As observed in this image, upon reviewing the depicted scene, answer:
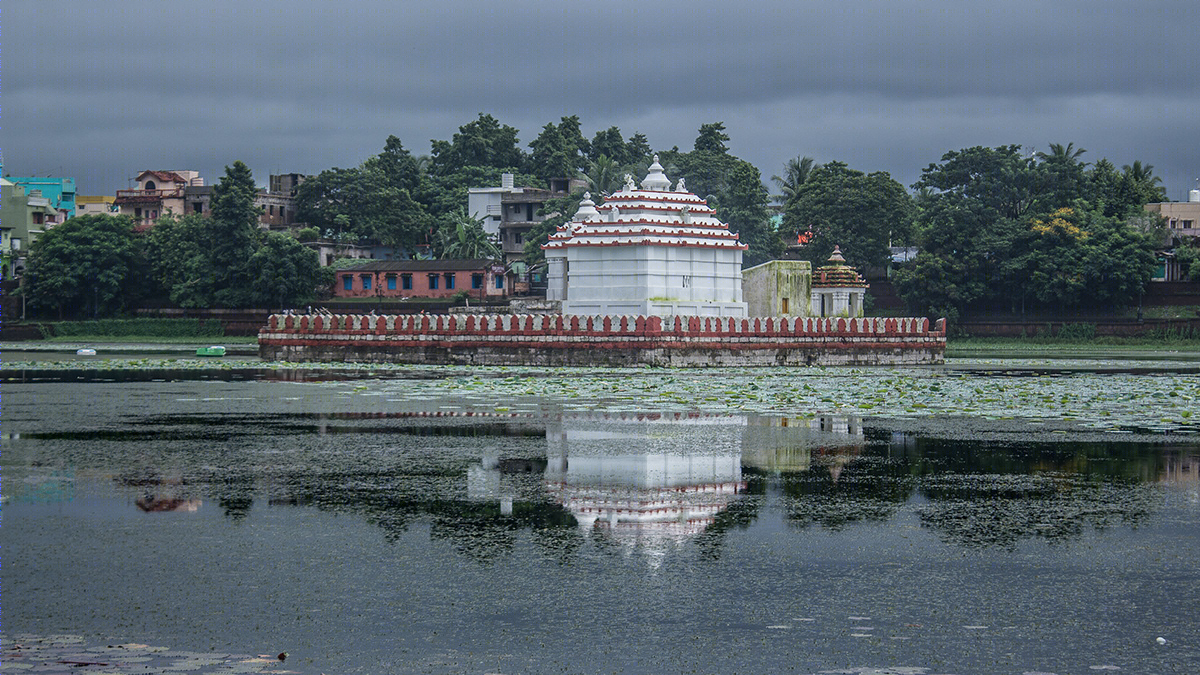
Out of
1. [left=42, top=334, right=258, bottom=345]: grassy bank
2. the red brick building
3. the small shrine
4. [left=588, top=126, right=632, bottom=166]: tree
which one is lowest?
[left=42, top=334, right=258, bottom=345]: grassy bank

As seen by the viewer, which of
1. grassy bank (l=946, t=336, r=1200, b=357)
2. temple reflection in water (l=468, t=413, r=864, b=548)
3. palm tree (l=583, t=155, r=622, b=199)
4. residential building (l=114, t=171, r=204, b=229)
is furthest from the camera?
residential building (l=114, t=171, r=204, b=229)

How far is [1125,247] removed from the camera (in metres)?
69.1

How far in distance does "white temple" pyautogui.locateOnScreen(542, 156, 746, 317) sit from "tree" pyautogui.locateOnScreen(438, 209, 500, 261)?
4069 centimetres

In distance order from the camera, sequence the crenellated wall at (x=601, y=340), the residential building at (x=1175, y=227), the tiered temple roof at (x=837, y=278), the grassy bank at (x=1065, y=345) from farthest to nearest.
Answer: the residential building at (x=1175, y=227), the tiered temple roof at (x=837, y=278), the grassy bank at (x=1065, y=345), the crenellated wall at (x=601, y=340)

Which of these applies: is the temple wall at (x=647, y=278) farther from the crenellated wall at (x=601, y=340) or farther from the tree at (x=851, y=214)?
the tree at (x=851, y=214)

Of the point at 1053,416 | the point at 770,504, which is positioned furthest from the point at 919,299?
the point at 770,504

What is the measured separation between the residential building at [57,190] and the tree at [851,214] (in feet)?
220

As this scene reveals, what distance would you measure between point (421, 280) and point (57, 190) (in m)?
48.1

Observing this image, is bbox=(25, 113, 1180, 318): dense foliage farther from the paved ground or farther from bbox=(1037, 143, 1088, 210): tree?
the paved ground

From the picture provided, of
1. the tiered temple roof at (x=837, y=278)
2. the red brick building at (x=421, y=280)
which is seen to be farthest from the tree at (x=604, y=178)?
the tiered temple roof at (x=837, y=278)

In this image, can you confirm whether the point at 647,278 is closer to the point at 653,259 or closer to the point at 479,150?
the point at 653,259

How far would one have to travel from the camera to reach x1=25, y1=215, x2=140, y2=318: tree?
8062 cm

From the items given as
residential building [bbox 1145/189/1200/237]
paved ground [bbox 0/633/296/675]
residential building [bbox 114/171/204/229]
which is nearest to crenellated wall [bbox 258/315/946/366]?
paved ground [bbox 0/633/296/675]

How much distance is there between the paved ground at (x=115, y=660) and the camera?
7574 millimetres
